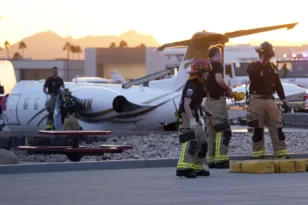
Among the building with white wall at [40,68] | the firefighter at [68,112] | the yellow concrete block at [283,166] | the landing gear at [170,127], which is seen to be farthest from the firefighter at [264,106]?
the building with white wall at [40,68]

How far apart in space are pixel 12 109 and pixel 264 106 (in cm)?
2037

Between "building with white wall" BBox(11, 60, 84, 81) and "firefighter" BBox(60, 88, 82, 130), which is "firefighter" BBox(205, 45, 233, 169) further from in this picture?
"building with white wall" BBox(11, 60, 84, 81)

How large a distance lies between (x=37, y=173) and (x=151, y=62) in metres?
91.1

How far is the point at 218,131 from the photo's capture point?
1789 centimetres

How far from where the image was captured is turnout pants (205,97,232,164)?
17.8m

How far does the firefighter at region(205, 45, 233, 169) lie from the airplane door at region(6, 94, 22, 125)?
794 inches

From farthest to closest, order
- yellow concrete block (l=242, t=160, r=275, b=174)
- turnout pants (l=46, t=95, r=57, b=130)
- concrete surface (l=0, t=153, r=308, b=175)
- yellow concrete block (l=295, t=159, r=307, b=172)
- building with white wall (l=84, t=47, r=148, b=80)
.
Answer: building with white wall (l=84, t=47, r=148, b=80)
turnout pants (l=46, t=95, r=57, b=130)
concrete surface (l=0, t=153, r=308, b=175)
yellow concrete block (l=295, t=159, r=307, b=172)
yellow concrete block (l=242, t=160, r=275, b=174)

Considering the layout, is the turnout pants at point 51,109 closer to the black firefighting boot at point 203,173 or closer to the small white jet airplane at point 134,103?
the small white jet airplane at point 134,103

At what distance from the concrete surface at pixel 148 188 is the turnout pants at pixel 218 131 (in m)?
0.61

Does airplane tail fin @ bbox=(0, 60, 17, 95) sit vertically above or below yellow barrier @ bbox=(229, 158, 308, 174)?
below

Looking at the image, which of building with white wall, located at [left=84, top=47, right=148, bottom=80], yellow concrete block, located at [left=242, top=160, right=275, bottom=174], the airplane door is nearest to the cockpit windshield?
the airplane door

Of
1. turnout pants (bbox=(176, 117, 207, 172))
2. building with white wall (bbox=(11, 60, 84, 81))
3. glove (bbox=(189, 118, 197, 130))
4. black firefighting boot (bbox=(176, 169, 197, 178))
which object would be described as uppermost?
glove (bbox=(189, 118, 197, 130))

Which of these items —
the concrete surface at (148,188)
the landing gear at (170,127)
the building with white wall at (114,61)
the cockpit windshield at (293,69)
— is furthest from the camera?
the building with white wall at (114,61)

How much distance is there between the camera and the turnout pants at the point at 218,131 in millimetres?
17844
